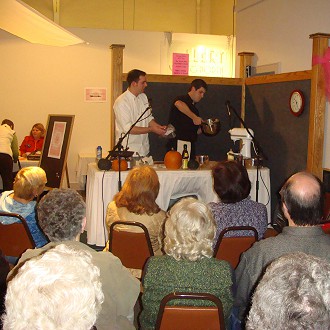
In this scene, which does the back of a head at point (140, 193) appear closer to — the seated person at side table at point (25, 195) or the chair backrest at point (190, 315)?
the seated person at side table at point (25, 195)

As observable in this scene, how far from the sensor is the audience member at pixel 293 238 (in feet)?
6.76

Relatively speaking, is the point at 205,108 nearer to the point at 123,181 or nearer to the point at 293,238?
the point at 123,181

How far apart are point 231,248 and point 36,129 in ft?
18.2

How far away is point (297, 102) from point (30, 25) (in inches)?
133

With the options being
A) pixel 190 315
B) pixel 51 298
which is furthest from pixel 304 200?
pixel 51 298

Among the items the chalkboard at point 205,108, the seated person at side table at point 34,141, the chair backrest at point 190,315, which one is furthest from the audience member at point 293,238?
the seated person at side table at point 34,141

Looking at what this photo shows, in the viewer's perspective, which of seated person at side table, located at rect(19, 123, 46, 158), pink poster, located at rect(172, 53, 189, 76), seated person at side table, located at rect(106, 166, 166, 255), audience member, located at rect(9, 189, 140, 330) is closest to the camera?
audience member, located at rect(9, 189, 140, 330)

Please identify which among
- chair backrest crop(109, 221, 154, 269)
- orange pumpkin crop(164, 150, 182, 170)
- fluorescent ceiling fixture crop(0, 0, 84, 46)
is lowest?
chair backrest crop(109, 221, 154, 269)

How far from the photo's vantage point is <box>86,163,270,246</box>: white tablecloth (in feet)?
14.9

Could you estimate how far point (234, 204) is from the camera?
2.97 m

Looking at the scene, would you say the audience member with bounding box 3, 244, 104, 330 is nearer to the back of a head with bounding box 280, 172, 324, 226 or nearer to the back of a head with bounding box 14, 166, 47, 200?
the back of a head with bounding box 280, 172, 324, 226

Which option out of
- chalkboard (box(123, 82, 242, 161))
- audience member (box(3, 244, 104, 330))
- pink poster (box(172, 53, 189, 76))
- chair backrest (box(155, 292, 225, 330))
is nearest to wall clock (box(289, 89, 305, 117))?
chalkboard (box(123, 82, 242, 161))

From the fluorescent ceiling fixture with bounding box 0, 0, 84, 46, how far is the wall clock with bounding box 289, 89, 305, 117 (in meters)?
2.93

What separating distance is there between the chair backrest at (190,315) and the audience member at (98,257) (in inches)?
10.8
